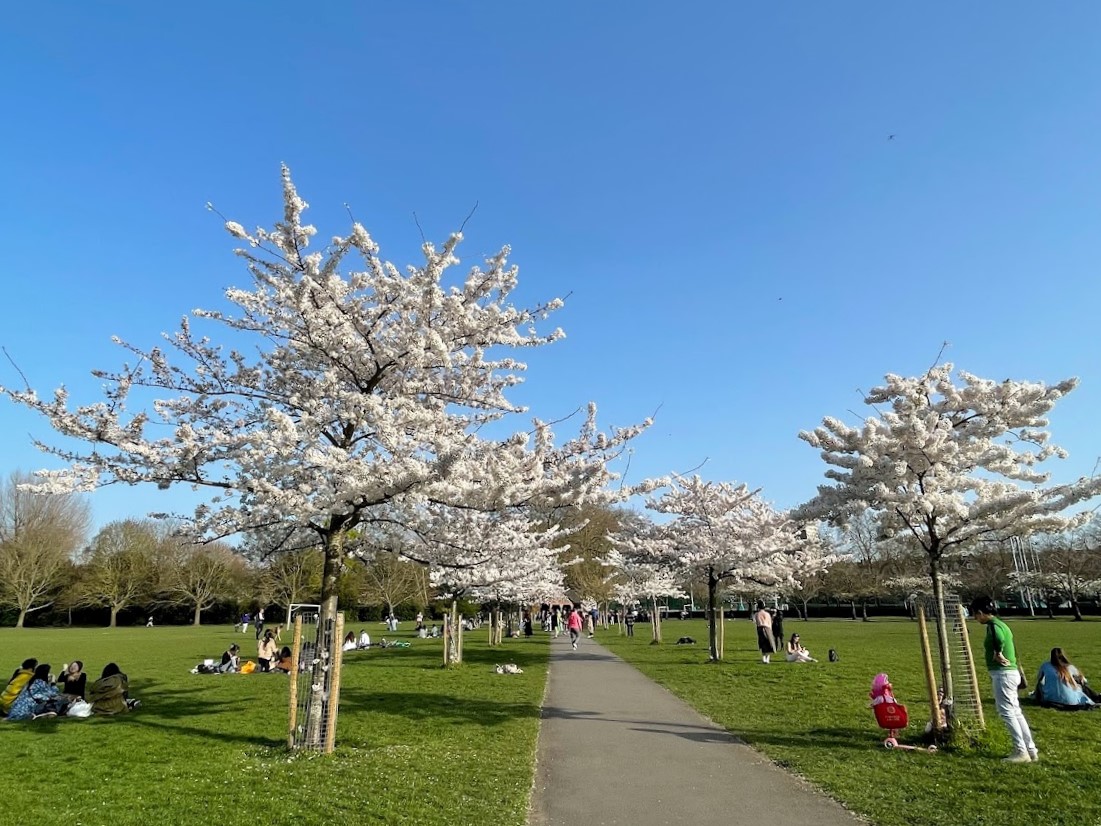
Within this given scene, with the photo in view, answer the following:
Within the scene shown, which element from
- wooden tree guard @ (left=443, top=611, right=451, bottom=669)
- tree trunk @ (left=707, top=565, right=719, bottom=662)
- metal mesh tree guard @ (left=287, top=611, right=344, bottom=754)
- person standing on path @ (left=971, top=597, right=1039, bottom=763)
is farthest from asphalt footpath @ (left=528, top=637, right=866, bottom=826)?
tree trunk @ (left=707, top=565, right=719, bottom=662)

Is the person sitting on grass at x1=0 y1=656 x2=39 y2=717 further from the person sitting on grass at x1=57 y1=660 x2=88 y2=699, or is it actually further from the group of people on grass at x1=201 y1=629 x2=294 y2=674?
the group of people on grass at x1=201 y1=629 x2=294 y2=674

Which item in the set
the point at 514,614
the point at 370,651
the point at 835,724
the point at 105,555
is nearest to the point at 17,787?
the point at 835,724

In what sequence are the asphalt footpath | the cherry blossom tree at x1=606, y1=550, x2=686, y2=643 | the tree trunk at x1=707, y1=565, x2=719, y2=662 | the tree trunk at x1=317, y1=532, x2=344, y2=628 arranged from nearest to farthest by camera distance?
the asphalt footpath
the tree trunk at x1=317, y1=532, x2=344, y2=628
the tree trunk at x1=707, y1=565, x2=719, y2=662
the cherry blossom tree at x1=606, y1=550, x2=686, y2=643

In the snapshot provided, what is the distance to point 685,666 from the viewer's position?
18.7 meters

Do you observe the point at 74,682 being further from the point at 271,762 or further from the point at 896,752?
the point at 896,752

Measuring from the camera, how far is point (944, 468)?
8523mm

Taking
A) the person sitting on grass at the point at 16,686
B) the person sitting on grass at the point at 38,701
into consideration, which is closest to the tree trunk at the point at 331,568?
the person sitting on grass at the point at 38,701

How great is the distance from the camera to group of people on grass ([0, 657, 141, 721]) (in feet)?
35.8

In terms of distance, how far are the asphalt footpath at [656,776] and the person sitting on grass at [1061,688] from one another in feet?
17.6

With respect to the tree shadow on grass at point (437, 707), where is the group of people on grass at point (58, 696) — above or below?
above

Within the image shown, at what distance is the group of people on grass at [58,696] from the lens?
1090 centimetres

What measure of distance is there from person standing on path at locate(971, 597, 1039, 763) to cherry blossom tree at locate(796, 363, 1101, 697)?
36.9 inches

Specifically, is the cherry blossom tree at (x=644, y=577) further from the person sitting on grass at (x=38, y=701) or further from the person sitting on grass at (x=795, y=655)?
the person sitting on grass at (x=38, y=701)

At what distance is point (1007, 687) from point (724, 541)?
12325 millimetres
